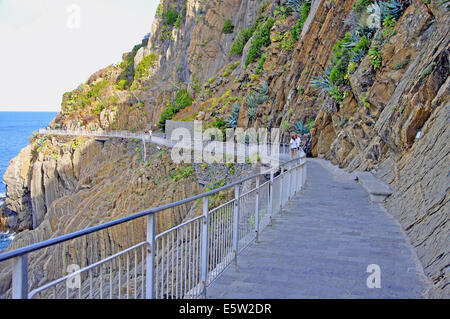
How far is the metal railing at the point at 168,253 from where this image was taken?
278 centimetres

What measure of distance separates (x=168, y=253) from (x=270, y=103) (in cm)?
2712

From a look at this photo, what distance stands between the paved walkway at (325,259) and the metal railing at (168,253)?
0.98ft

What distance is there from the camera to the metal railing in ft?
9.11

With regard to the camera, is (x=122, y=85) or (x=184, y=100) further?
(x=122, y=85)

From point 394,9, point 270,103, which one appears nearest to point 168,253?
point 394,9

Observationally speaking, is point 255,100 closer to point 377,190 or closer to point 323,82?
point 323,82

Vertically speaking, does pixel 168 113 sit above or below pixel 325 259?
above

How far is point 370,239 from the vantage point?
733 centimetres

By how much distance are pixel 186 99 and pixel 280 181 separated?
38.1 meters

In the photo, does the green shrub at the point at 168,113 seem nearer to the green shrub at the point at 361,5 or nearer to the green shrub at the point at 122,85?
the green shrub at the point at 122,85

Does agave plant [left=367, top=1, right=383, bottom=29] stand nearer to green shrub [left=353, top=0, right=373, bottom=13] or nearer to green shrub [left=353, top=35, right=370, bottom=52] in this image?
green shrub [left=353, top=35, right=370, bottom=52]

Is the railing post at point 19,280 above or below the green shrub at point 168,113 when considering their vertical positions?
below

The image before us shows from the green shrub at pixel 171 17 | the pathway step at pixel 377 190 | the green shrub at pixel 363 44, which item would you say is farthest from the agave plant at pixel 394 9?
the green shrub at pixel 171 17

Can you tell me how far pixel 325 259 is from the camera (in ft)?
20.4
